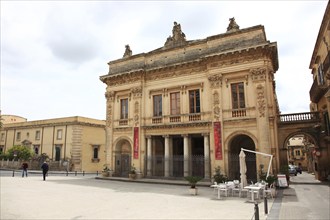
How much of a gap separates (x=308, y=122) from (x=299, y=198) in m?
7.96

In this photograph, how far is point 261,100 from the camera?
17938 mm

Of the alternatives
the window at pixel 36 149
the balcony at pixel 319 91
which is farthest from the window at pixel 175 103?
the window at pixel 36 149

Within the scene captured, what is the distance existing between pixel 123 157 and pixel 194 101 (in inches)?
356

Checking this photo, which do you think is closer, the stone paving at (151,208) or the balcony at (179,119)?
the stone paving at (151,208)

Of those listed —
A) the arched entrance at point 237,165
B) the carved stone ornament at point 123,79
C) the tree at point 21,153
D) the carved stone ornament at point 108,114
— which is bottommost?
the arched entrance at point 237,165

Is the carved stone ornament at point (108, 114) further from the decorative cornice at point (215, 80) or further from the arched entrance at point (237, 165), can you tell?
the arched entrance at point (237, 165)

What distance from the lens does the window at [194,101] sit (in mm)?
20905

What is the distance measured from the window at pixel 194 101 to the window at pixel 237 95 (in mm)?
2908

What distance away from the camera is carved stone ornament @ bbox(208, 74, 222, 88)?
19.6 meters

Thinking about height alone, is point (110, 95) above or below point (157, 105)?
above

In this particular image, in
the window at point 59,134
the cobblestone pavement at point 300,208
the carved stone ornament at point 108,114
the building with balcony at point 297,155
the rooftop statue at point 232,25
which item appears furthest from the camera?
the building with balcony at point 297,155

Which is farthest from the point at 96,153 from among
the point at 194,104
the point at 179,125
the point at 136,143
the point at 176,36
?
the point at 176,36

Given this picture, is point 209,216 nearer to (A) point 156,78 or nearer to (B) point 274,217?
(B) point 274,217

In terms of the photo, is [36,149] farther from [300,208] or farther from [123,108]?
[300,208]
